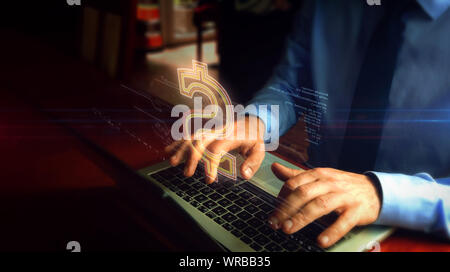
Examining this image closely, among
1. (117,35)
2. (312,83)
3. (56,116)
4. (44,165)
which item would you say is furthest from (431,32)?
(117,35)

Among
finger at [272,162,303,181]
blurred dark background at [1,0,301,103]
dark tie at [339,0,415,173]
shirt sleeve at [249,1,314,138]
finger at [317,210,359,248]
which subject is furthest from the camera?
blurred dark background at [1,0,301,103]

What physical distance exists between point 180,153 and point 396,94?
47 cm

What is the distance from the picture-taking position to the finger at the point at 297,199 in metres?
0.54

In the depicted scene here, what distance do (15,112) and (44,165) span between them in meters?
0.40

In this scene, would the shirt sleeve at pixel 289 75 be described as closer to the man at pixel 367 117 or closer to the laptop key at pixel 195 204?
the man at pixel 367 117

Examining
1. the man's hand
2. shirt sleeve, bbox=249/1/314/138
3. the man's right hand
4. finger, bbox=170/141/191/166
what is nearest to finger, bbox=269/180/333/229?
the man's hand

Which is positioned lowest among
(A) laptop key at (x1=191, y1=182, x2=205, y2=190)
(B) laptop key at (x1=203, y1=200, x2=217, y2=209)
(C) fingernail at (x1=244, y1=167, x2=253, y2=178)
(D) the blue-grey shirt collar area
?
(B) laptop key at (x1=203, y1=200, x2=217, y2=209)

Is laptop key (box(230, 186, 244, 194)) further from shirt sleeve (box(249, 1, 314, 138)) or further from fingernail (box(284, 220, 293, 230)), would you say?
shirt sleeve (box(249, 1, 314, 138))

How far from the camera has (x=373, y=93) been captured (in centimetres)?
73

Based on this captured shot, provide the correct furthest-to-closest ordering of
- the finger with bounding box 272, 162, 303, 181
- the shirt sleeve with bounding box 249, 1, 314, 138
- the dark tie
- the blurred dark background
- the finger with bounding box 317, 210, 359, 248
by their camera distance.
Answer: the blurred dark background
the shirt sleeve with bounding box 249, 1, 314, 138
the dark tie
the finger with bounding box 272, 162, 303, 181
the finger with bounding box 317, 210, 359, 248

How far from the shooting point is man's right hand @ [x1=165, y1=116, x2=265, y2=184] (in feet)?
2.14

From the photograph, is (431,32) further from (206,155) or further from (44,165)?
(44,165)

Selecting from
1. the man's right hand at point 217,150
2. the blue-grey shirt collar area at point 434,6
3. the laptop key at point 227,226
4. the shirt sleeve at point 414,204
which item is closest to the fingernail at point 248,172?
the man's right hand at point 217,150
